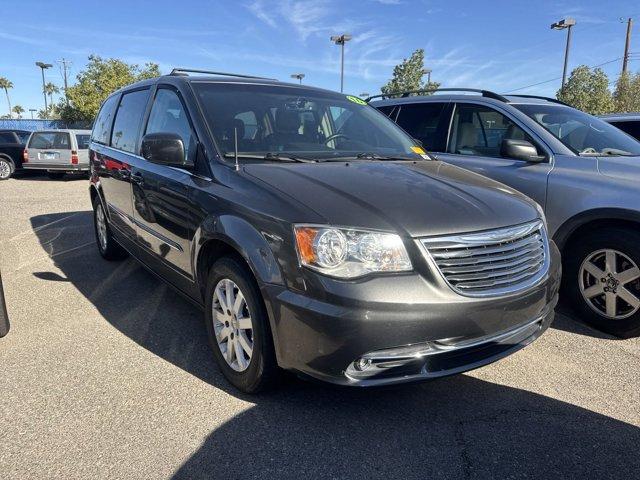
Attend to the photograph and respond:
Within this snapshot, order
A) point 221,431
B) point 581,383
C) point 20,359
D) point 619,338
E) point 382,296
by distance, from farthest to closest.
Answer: point 619,338, point 20,359, point 581,383, point 221,431, point 382,296

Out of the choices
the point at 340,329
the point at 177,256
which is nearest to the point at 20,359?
the point at 177,256

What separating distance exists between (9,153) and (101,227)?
1254 centimetres

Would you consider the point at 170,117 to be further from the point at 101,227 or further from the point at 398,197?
the point at 101,227

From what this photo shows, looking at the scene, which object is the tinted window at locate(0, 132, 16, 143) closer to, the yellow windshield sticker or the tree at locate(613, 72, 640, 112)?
the yellow windshield sticker

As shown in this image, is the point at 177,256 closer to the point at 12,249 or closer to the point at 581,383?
the point at 581,383

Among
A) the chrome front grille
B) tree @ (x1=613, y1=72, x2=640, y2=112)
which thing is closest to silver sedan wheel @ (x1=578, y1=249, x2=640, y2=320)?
the chrome front grille

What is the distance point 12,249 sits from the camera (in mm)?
6379

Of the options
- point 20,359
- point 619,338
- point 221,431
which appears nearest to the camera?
Answer: point 221,431

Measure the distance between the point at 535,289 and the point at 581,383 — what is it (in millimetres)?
905

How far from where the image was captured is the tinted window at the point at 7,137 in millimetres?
15609

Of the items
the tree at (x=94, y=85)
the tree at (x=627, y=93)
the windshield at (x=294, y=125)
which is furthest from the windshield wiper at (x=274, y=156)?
the tree at (x=94, y=85)

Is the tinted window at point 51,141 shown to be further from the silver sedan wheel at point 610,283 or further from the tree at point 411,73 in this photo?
the tree at point 411,73

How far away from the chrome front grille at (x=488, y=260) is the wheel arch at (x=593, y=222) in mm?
1314

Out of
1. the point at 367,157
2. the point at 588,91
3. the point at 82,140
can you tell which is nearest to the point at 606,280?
the point at 367,157
